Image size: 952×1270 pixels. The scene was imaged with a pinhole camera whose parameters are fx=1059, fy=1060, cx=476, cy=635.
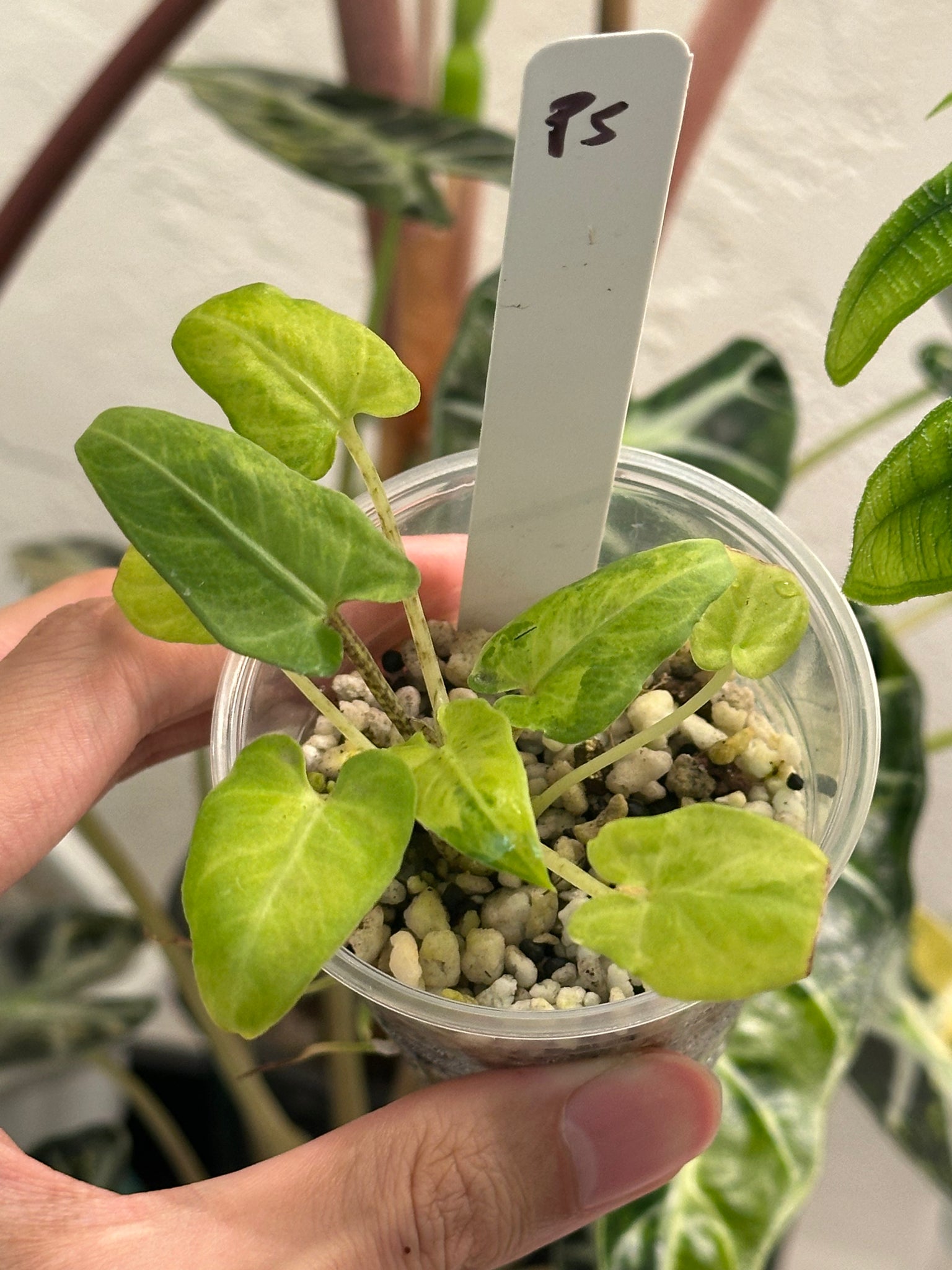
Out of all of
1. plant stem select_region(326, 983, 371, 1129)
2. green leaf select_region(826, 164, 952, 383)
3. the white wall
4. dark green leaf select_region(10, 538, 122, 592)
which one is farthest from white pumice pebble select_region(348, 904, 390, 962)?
the white wall

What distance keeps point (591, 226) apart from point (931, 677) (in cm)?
73

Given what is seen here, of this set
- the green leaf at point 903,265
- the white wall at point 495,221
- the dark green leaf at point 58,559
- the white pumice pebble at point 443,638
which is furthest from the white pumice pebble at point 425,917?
the white wall at point 495,221

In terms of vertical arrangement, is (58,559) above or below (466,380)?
below

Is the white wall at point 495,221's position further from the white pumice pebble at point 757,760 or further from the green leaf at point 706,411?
the white pumice pebble at point 757,760

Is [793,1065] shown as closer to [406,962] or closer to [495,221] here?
[406,962]

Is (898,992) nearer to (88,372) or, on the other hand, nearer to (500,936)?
(500,936)

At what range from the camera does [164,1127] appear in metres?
0.79

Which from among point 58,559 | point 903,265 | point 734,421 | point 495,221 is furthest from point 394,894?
point 495,221

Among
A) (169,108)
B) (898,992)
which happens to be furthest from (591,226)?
(169,108)

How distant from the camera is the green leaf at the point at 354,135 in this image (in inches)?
21.1

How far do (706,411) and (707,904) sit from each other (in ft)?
1.30

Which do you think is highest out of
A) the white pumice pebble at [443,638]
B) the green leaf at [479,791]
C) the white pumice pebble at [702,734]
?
the green leaf at [479,791]

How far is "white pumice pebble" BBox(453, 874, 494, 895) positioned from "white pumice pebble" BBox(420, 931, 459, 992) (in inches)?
0.8

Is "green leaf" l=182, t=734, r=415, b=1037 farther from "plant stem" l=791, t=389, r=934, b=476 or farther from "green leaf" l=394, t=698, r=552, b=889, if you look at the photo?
"plant stem" l=791, t=389, r=934, b=476
